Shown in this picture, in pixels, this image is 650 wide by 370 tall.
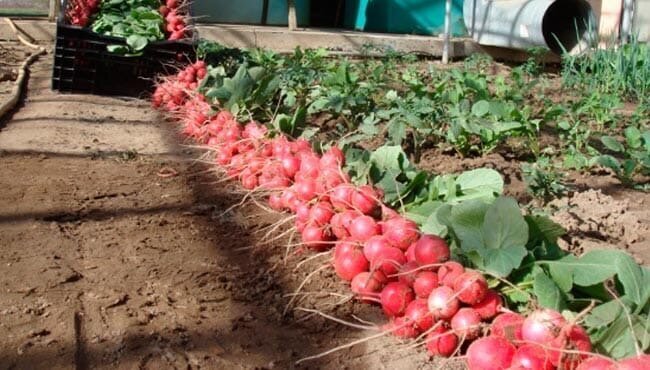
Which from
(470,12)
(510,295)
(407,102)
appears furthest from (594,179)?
(470,12)

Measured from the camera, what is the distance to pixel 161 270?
8.23ft

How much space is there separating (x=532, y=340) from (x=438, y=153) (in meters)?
2.40

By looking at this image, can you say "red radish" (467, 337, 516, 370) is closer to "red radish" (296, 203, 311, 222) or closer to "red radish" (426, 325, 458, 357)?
"red radish" (426, 325, 458, 357)

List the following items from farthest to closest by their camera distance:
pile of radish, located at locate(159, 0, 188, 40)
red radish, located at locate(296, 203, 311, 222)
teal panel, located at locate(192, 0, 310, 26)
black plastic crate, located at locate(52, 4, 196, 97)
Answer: teal panel, located at locate(192, 0, 310, 26) → pile of radish, located at locate(159, 0, 188, 40) → black plastic crate, located at locate(52, 4, 196, 97) → red radish, located at locate(296, 203, 311, 222)

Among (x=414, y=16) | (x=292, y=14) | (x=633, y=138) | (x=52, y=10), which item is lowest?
(x=633, y=138)

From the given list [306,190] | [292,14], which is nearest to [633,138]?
[306,190]

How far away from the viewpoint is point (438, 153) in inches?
158

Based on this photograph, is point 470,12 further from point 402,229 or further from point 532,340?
point 532,340

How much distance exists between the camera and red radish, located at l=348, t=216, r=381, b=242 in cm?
235

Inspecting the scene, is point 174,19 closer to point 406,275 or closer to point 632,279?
point 406,275

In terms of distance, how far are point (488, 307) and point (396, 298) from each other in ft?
0.88

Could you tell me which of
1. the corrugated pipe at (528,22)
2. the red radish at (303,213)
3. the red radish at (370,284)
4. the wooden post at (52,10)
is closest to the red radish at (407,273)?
the red radish at (370,284)

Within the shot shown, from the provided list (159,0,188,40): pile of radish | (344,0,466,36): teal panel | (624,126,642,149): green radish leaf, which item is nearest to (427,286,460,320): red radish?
(624,126,642,149): green radish leaf

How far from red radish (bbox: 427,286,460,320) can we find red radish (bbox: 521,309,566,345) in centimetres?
21
